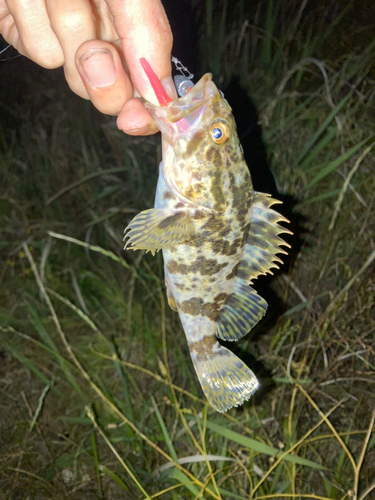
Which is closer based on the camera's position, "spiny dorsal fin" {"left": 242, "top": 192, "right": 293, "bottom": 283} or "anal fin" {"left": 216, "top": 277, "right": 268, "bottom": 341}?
"spiny dorsal fin" {"left": 242, "top": 192, "right": 293, "bottom": 283}

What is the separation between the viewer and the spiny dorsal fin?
1.85 metres

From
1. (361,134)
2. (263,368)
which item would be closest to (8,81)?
(361,134)

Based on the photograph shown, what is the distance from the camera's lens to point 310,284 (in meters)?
3.70

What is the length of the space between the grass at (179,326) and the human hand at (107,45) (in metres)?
1.64

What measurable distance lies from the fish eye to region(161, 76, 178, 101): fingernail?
0.78ft

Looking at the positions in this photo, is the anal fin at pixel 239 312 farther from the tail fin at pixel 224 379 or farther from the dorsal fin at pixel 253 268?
the tail fin at pixel 224 379

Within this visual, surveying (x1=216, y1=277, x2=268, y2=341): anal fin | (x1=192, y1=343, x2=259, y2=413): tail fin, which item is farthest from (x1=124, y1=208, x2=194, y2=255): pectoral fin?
(x1=192, y1=343, x2=259, y2=413): tail fin

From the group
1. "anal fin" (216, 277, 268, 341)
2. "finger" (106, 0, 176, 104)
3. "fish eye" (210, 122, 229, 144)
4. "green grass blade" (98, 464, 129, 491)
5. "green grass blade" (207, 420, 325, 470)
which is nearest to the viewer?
"finger" (106, 0, 176, 104)

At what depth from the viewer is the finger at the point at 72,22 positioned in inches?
63.1

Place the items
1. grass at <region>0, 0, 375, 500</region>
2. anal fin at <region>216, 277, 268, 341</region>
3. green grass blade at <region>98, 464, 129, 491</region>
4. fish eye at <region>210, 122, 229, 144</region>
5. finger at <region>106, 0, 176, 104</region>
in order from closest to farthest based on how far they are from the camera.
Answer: finger at <region>106, 0, 176, 104</region>
fish eye at <region>210, 122, 229, 144</region>
anal fin at <region>216, 277, 268, 341</region>
green grass blade at <region>98, 464, 129, 491</region>
grass at <region>0, 0, 375, 500</region>

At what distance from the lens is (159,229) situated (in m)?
1.67

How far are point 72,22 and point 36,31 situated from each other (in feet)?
1.01

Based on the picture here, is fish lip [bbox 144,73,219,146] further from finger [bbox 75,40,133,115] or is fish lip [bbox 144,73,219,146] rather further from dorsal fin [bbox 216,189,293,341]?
dorsal fin [bbox 216,189,293,341]

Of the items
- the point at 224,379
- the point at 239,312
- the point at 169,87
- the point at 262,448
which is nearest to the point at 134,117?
the point at 169,87
